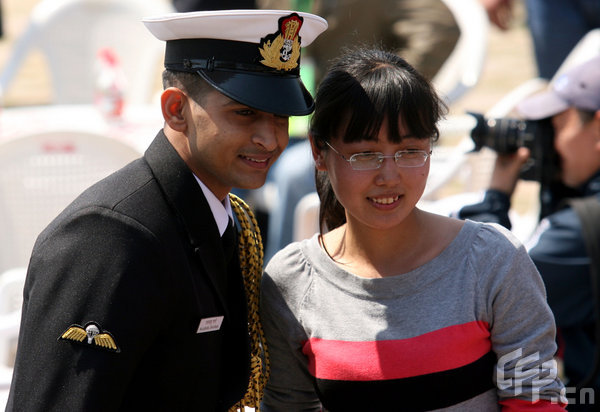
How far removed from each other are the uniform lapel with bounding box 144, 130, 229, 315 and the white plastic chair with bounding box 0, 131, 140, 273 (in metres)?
1.81

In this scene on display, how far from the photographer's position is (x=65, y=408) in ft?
5.19

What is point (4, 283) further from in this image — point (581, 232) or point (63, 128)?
point (581, 232)

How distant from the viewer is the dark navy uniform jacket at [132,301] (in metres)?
1.60

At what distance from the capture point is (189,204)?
1765 mm

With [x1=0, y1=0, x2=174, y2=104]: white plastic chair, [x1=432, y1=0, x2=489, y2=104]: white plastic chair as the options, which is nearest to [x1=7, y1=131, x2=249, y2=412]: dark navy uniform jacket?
[x1=432, y1=0, x2=489, y2=104]: white plastic chair

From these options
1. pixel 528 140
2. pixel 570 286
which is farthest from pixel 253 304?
pixel 528 140

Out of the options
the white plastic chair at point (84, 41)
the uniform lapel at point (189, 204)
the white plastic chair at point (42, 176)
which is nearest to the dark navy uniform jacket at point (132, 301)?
the uniform lapel at point (189, 204)

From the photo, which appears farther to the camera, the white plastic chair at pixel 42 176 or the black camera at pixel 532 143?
the white plastic chair at pixel 42 176

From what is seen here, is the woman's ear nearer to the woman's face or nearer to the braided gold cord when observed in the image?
the woman's face

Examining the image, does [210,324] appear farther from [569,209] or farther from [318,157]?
[569,209]

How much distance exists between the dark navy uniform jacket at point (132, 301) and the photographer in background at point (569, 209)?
1.18m

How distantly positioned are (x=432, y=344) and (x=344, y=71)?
62 centimetres

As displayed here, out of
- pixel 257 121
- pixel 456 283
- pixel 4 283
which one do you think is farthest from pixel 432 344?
pixel 4 283

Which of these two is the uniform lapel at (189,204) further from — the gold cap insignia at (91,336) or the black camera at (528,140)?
the black camera at (528,140)
